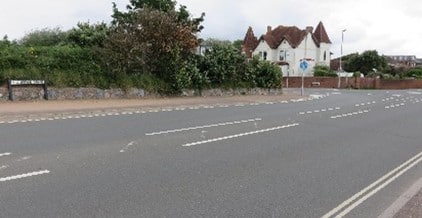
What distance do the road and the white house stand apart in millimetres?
69320

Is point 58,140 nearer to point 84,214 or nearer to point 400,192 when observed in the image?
point 84,214

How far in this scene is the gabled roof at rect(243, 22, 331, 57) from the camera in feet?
276

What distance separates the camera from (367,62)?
331 feet

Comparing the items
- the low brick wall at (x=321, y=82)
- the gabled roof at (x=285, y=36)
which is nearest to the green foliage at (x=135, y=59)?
the low brick wall at (x=321, y=82)

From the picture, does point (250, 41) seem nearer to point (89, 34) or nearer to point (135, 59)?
point (89, 34)

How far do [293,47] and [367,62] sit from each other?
80.9 ft

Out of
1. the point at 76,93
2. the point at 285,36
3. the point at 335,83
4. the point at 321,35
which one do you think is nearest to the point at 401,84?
the point at 335,83

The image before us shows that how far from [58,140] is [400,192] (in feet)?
23.3

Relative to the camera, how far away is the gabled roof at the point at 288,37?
84.2m

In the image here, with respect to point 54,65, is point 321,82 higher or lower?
lower

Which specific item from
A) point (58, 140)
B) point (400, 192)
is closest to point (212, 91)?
point (58, 140)

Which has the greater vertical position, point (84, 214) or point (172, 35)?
point (172, 35)

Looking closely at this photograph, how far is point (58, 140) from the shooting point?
11312 millimetres

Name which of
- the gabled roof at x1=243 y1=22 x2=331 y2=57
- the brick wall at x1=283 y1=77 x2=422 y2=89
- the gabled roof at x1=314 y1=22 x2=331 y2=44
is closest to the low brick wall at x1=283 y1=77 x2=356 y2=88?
the brick wall at x1=283 y1=77 x2=422 y2=89
